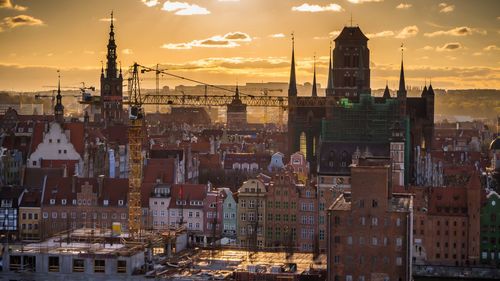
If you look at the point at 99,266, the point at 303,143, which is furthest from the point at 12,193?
the point at 303,143

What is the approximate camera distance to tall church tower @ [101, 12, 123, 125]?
109188 mm

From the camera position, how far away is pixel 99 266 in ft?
177

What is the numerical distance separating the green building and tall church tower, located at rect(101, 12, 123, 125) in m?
52.8

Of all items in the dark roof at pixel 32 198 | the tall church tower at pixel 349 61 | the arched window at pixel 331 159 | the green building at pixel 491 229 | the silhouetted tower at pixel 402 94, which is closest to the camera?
the green building at pixel 491 229

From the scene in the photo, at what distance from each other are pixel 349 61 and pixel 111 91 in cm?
2769

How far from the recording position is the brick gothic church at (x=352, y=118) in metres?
74.2

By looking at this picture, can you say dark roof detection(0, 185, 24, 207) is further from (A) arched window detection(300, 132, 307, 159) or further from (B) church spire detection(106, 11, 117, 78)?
(B) church spire detection(106, 11, 117, 78)

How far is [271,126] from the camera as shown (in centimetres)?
19150

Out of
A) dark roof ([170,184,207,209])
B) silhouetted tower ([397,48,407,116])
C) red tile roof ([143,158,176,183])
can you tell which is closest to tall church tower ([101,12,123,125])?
silhouetted tower ([397,48,407,116])

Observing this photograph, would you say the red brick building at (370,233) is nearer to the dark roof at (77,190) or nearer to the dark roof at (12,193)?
the dark roof at (77,190)

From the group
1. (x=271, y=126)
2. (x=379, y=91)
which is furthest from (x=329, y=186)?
(x=271, y=126)

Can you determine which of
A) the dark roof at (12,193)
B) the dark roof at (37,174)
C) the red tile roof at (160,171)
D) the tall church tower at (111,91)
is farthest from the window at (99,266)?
the tall church tower at (111,91)

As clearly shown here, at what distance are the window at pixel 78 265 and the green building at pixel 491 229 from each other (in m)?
24.4

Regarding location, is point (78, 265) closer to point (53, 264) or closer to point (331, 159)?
point (53, 264)
